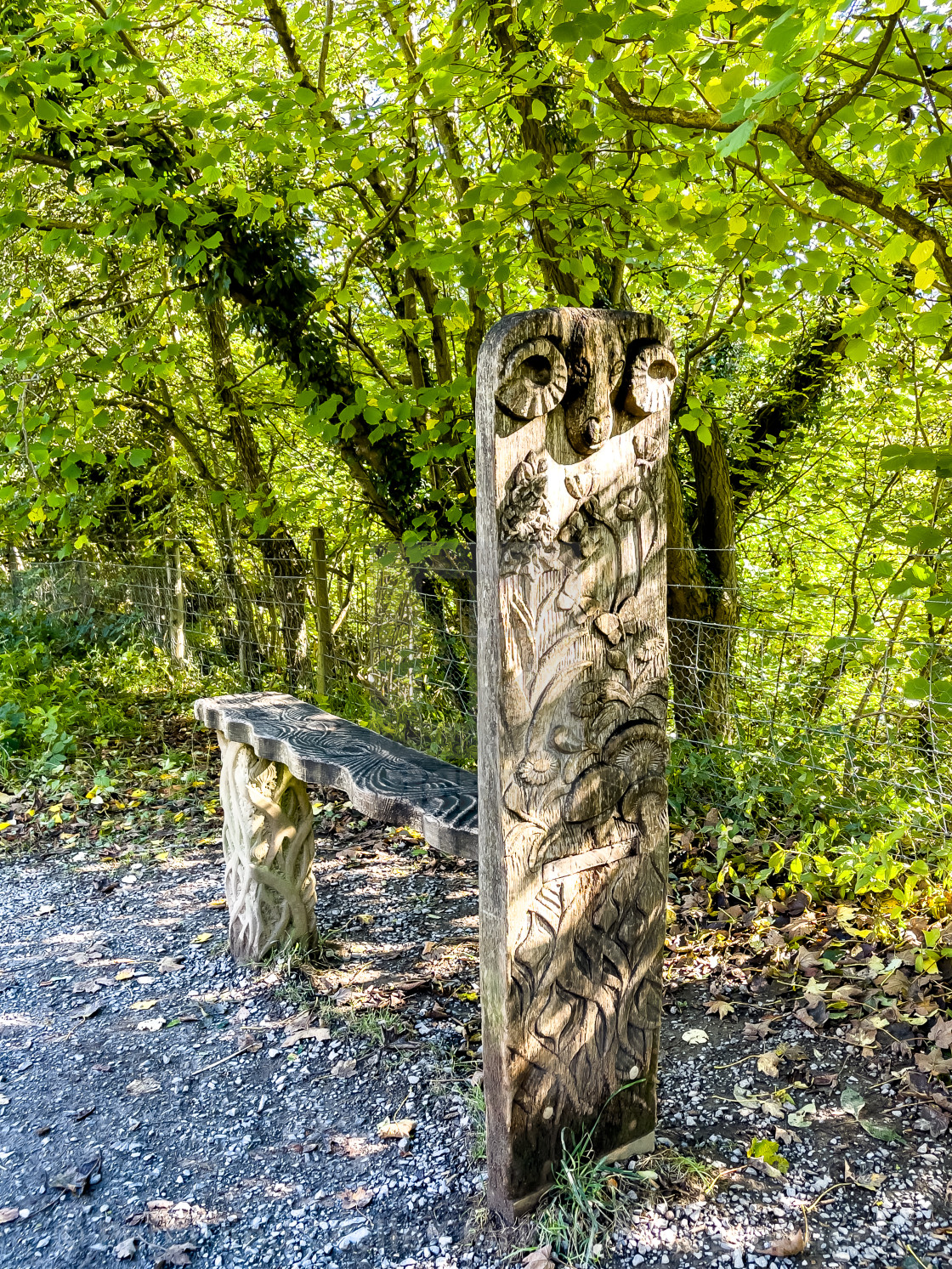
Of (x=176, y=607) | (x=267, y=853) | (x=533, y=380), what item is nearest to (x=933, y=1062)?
(x=533, y=380)

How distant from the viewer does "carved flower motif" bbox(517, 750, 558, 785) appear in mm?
1952

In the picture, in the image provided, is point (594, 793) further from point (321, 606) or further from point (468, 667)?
point (321, 606)

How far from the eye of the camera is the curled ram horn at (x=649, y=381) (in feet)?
6.57

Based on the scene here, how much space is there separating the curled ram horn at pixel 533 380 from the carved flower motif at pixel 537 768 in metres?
0.75

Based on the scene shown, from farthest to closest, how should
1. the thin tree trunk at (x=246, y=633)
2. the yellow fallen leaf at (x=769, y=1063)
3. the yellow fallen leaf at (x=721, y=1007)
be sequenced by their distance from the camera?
the thin tree trunk at (x=246, y=633)
the yellow fallen leaf at (x=721, y=1007)
the yellow fallen leaf at (x=769, y=1063)

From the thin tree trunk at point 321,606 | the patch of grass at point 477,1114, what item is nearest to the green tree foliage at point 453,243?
the thin tree trunk at point 321,606

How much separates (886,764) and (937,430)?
262cm

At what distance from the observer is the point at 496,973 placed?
1996 mm

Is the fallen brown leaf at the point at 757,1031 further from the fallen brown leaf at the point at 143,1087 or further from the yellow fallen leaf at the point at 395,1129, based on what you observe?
the fallen brown leaf at the point at 143,1087

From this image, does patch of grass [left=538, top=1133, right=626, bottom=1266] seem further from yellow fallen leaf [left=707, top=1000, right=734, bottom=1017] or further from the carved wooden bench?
the carved wooden bench

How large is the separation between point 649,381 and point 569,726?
822mm

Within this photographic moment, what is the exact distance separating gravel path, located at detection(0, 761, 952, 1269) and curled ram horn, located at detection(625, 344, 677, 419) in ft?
6.19

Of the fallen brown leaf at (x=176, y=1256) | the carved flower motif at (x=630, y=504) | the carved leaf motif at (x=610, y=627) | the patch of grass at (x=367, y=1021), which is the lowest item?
the fallen brown leaf at (x=176, y=1256)

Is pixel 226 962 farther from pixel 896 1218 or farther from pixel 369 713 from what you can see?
pixel 896 1218
